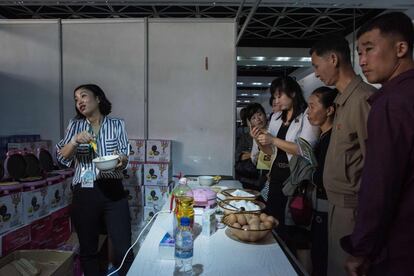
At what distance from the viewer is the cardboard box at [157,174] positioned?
282cm

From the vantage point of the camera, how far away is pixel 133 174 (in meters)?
2.84


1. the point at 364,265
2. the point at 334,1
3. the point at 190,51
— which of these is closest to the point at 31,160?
the point at 190,51

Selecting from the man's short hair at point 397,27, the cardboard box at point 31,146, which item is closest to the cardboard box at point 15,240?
the cardboard box at point 31,146

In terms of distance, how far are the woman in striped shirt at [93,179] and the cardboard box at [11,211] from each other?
50 cm

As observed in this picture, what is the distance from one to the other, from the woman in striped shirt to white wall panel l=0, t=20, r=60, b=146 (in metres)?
1.27

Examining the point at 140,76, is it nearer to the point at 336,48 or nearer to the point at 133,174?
the point at 133,174

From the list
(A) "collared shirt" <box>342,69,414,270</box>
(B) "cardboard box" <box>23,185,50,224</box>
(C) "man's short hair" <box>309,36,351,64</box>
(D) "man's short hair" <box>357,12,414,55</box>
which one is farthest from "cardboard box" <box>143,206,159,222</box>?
(D) "man's short hair" <box>357,12,414,55</box>

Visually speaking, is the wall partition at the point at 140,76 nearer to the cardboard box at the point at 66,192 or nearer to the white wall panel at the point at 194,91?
the white wall panel at the point at 194,91

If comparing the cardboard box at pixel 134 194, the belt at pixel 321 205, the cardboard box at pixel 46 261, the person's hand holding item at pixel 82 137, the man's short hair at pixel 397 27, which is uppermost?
the man's short hair at pixel 397 27

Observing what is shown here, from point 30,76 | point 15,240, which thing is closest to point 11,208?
point 15,240

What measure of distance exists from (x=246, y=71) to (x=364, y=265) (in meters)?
7.63

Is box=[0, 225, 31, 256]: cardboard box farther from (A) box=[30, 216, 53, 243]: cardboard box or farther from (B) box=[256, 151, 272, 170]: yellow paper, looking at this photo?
(B) box=[256, 151, 272, 170]: yellow paper

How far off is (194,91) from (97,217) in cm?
154

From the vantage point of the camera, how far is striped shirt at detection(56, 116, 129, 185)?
192 cm
